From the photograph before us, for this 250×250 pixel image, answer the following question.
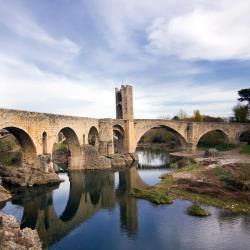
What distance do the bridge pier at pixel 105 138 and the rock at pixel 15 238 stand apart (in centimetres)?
2699

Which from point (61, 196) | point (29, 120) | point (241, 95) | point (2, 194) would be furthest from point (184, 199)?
point (241, 95)

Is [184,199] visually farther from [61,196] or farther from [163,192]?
[61,196]

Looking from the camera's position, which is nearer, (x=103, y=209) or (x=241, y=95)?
(x=103, y=209)

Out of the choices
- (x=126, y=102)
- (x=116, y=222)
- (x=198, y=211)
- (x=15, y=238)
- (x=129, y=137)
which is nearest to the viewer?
(x=15, y=238)

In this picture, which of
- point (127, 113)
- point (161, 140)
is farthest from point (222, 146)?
point (127, 113)

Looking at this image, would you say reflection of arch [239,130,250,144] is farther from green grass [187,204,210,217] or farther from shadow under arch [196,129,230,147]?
green grass [187,204,210,217]

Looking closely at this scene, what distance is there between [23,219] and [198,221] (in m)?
9.00

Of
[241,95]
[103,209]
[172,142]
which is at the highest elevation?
[241,95]

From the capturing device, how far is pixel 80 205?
21.8 meters

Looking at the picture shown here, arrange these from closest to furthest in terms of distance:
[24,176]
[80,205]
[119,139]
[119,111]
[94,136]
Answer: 1. [80,205]
2. [24,176]
3. [94,136]
4. [119,139]
5. [119,111]

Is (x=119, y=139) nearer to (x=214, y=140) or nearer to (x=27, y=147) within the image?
(x=27, y=147)

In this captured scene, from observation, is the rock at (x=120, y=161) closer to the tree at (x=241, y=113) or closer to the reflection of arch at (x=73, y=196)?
the reflection of arch at (x=73, y=196)

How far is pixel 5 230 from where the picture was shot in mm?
11891

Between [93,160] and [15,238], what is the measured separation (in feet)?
80.4
